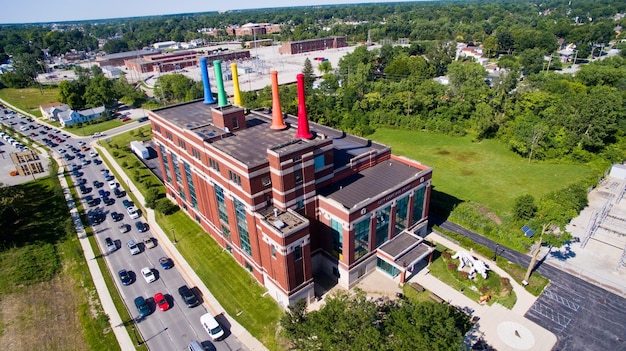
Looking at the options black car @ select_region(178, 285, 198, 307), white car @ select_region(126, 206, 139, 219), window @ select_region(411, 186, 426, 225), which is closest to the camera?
black car @ select_region(178, 285, 198, 307)

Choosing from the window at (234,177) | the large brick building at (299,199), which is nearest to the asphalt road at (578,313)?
the large brick building at (299,199)

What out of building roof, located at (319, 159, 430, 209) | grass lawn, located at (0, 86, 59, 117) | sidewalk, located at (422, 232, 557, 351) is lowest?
sidewalk, located at (422, 232, 557, 351)

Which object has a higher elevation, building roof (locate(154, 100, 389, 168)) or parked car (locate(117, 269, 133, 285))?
building roof (locate(154, 100, 389, 168))

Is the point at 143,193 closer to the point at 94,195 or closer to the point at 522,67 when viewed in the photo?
the point at 94,195

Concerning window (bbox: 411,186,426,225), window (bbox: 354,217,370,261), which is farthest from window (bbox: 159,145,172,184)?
window (bbox: 411,186,426,225)

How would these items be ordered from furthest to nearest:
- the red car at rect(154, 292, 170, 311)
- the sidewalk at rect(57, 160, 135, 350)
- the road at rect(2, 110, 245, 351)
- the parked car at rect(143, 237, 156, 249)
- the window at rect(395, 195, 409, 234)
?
1. the parked car at rect(143, 237, 156, 249)
2. the window at rect(395, 195, 409, 234)
3. the red car at rect(154, 292, 170, 311)
4. the sidewalk at rect(57, 160, 135, 350)
5. the road at rect(2, 110, 245, 351)

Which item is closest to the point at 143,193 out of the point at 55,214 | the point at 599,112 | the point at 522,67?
the point at 55,214

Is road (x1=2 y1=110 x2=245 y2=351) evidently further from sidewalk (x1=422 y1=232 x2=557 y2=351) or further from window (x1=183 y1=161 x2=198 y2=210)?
sidewalk (x1=422 y1=232 x2=557 y2=351)
